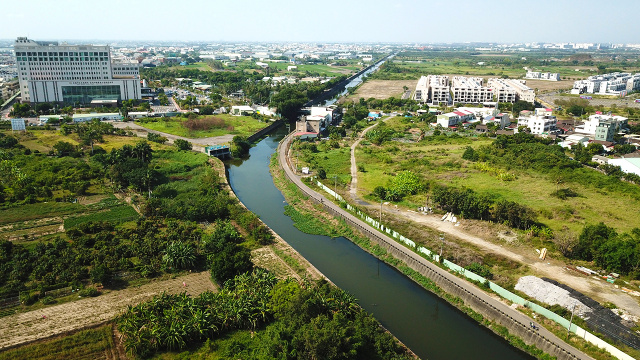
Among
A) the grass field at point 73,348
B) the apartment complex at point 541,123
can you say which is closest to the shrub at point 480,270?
the grass field at point 73,348

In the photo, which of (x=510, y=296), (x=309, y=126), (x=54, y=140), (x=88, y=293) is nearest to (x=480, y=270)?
(x=510, y=296)

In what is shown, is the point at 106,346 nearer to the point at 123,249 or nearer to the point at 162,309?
the point at 162,309

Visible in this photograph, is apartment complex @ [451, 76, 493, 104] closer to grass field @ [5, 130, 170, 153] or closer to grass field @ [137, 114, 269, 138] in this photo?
grass field @ [137, 114, 269, 138]

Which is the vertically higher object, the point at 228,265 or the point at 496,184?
the point at 228,265

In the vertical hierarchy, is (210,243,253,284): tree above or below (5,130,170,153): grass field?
below

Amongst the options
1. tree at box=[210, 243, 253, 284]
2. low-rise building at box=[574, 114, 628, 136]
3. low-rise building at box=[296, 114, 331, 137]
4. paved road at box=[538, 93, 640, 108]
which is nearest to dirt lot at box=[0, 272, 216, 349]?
tree at box=[210, 243, 253, 284]

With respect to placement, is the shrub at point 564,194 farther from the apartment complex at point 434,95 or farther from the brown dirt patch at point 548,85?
the brown dirt patch at point 548,85

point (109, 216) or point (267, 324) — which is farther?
point (109, 216)

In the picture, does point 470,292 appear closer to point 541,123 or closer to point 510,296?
point 510,296
